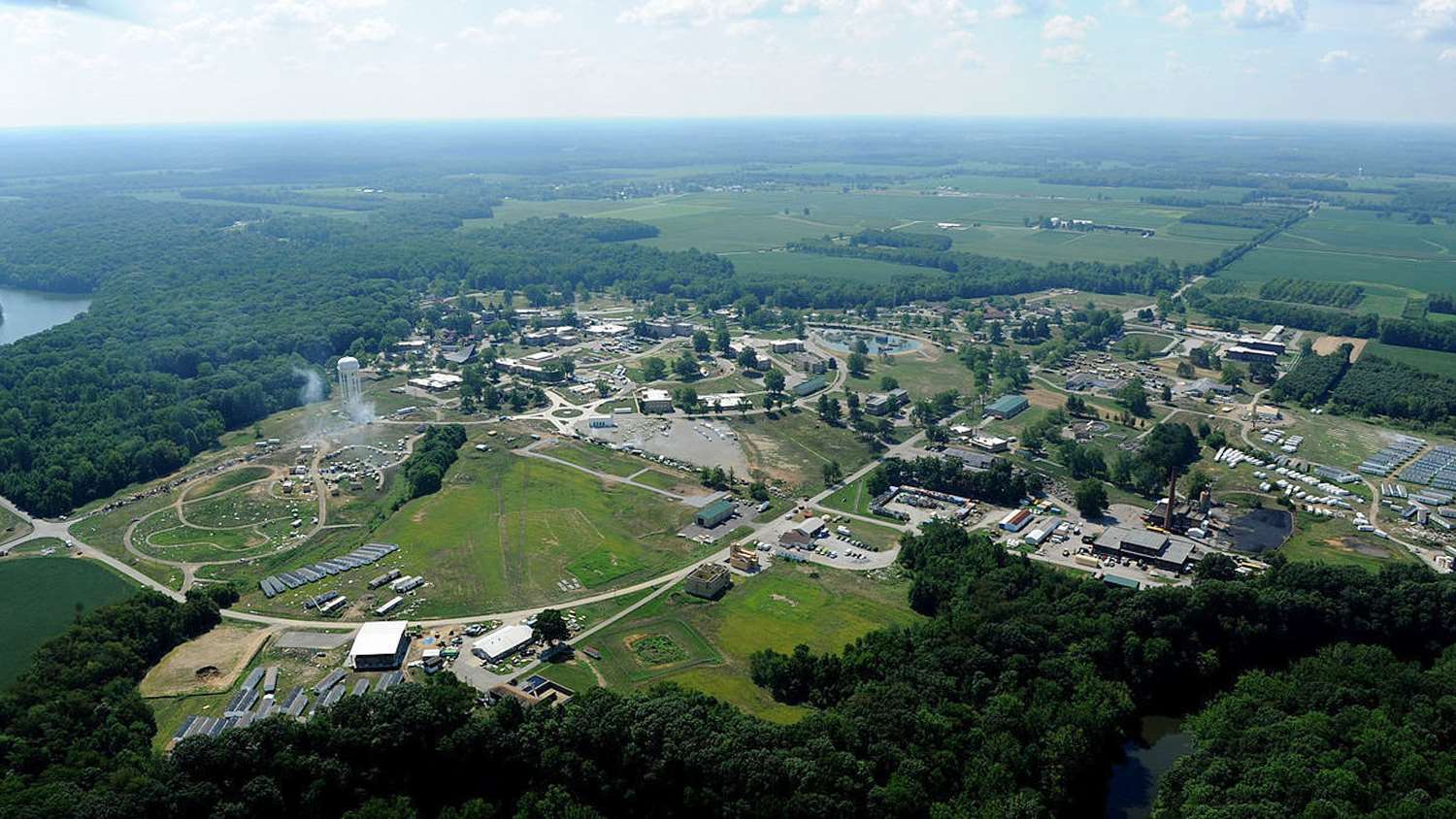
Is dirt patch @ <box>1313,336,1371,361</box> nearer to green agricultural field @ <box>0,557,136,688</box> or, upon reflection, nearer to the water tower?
the water tower

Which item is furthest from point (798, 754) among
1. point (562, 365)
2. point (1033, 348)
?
point (1033, 348)

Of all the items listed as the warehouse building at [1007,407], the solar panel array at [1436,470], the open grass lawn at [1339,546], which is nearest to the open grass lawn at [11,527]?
the warehouse building at [1007,407]

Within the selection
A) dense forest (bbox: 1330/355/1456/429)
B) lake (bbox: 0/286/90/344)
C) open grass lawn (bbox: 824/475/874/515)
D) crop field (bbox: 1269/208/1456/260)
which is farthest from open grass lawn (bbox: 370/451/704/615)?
crop field (bbox: 1269/208/1456/260)

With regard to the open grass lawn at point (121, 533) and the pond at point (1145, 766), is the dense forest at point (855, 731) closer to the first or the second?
the pond at point (1145, 766)

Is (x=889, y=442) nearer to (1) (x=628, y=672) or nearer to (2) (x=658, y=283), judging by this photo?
(1) (x=628, y=672)

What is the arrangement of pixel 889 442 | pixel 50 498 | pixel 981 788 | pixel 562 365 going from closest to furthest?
pixel 981 788 → pixel 50 498 → pixel 889 442 → pixel 562 365

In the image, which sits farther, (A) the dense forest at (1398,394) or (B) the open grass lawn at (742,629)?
(A) the dense forest at (1398,394)
